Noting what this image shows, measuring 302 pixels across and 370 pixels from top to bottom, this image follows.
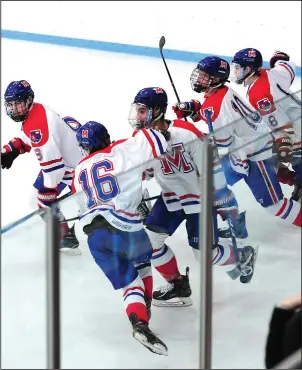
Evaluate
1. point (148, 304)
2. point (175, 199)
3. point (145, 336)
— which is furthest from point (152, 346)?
point (175, 199)

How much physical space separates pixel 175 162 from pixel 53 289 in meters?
1.04

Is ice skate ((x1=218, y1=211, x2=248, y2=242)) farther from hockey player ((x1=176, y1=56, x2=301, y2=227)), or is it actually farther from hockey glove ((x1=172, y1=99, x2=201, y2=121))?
hockey glove ((x1=172, y1=99, x2=201, y2=121))

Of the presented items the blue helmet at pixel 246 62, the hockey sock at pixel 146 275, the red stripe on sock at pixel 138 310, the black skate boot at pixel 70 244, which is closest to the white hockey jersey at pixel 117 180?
the black skate boot at pixel 70 244

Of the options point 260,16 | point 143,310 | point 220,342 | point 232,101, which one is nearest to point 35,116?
point 232,101

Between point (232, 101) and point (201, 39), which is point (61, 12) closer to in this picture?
point (201, 39)

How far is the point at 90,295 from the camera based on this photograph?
317 centimetres

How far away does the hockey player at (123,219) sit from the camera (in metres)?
3.26

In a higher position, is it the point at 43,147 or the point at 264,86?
the point at 264,86

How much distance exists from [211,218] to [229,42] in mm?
5445

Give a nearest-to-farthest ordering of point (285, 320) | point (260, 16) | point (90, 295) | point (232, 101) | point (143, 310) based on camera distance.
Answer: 1. point (285, 320)
2. point (90, 295)
3. point (143, 310)
4. point (232, 101)
5. point (260, 16)

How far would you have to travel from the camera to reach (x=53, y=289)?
7.97 feet

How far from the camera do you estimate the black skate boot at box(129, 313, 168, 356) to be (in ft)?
11.1

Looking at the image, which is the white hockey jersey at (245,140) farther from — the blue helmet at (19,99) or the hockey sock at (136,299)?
the blue helmet at (19,99)

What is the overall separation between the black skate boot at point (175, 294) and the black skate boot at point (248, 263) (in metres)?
0.18
